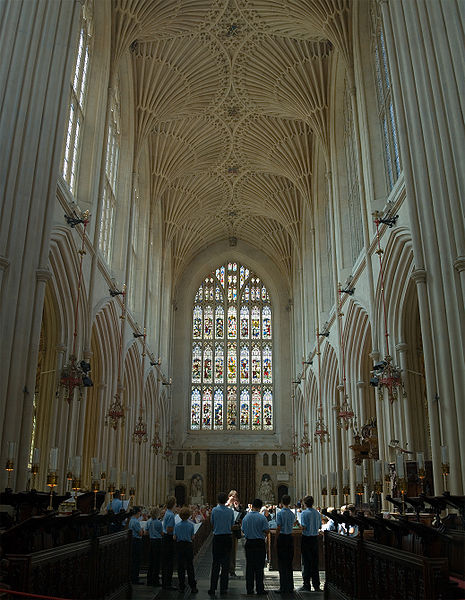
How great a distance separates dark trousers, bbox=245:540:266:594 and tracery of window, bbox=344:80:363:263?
12668 millimetres

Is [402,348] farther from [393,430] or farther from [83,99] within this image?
[83,99]

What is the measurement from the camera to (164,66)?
2355 cm

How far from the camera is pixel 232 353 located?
3734cm

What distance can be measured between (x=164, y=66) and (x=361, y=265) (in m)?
11.6

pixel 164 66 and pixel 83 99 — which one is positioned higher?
pixel 164 66

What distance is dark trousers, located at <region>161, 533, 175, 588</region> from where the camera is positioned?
34.1 feet

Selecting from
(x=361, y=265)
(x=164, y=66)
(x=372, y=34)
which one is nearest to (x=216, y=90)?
(x=164, y=66)

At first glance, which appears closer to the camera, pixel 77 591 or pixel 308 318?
pixel 77 591

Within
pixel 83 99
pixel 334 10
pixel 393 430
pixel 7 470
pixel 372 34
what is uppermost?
pixel 334 10

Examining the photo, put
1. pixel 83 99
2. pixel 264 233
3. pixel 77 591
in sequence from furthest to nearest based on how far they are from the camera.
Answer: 1. pixel 264 233
2. pixel 83 99
3. pixel 77 591

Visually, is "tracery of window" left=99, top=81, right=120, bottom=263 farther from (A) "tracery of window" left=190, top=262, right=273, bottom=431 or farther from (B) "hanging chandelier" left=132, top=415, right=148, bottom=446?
(A) "tracery of window" left=190, top=262, right=273, bottom=431

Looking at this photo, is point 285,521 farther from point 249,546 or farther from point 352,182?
point 352,182

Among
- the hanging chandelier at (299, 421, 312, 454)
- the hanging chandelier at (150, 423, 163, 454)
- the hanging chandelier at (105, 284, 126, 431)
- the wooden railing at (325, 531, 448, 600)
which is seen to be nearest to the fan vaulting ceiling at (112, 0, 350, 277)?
the hanging chandelier at (105, 284, 126, 431)

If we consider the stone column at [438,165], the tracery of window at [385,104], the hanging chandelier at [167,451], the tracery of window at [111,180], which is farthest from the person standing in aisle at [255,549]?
the hanging chandelier at [167,451]
